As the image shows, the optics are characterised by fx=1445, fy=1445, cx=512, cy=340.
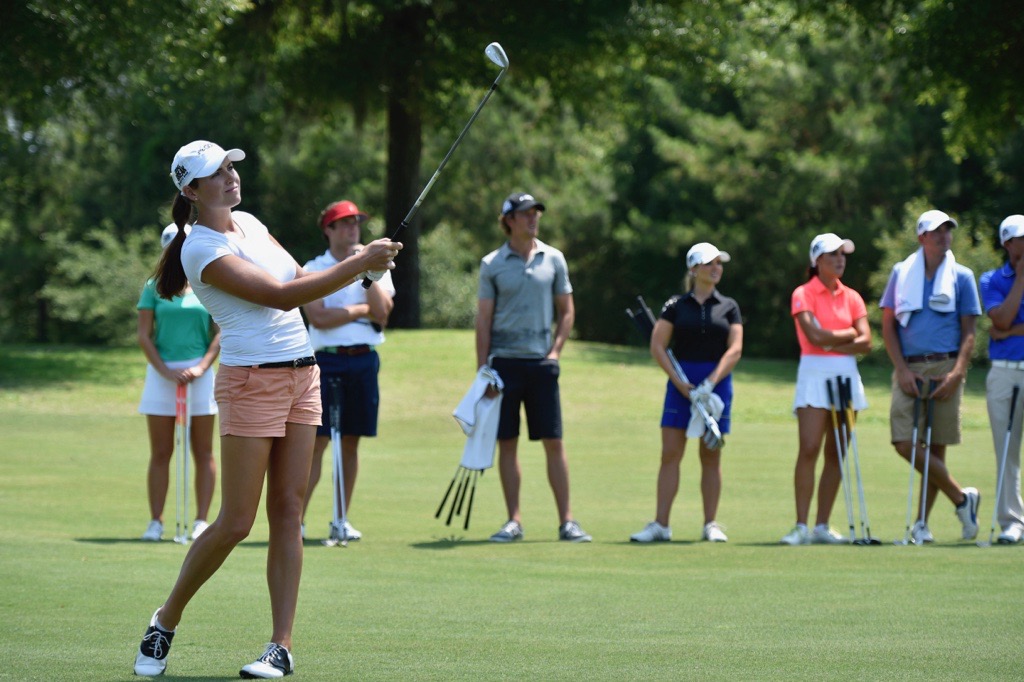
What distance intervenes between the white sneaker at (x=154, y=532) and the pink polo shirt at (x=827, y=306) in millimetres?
4718

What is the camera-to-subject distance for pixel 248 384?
18.9 feet

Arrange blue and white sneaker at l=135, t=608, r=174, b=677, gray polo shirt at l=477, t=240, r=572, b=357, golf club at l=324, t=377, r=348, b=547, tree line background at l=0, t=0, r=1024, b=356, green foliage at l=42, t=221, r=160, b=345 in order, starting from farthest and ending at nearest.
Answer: green foliage at l=42, t=221, r=160, b=345, tree line background at l=0, t=0, r=1024, b=356, gray polo shirt at l=477, t=240, r=572, b=357, golf club at l=324, t=377, r=348, b=547, blue and white sneaker at l=135, t=608, r=174, b=677

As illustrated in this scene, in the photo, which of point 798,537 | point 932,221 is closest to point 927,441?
point 798,537

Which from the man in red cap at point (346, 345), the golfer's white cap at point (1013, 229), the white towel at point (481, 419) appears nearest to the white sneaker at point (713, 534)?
the white towel at point (481, 419)

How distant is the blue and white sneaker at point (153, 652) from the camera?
18.4 ft

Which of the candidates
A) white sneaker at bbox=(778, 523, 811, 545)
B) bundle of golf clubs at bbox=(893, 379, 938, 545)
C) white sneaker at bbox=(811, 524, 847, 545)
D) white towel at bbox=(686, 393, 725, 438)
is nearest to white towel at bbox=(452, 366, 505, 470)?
white towel at bbox=(686, 393, 725, 438)

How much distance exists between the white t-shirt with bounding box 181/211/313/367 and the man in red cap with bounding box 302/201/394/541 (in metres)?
3.97

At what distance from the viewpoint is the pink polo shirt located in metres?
10.3

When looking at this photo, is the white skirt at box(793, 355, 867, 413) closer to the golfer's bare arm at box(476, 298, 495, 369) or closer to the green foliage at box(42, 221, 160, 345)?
the golfer's bare arm at box(476, 298, 495, 369)

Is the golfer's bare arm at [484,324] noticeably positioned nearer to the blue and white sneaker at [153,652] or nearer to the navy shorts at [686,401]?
the navy shorts at [686,401]

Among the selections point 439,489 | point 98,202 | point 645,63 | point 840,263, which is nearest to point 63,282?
point 98,202

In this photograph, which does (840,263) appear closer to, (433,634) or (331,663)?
(433,634)

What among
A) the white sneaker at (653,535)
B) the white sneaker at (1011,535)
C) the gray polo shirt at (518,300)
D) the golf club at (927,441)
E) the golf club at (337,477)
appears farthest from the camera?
the gray polo shirt at (518,300)

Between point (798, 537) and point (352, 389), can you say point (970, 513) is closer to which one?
point (798, 537)
